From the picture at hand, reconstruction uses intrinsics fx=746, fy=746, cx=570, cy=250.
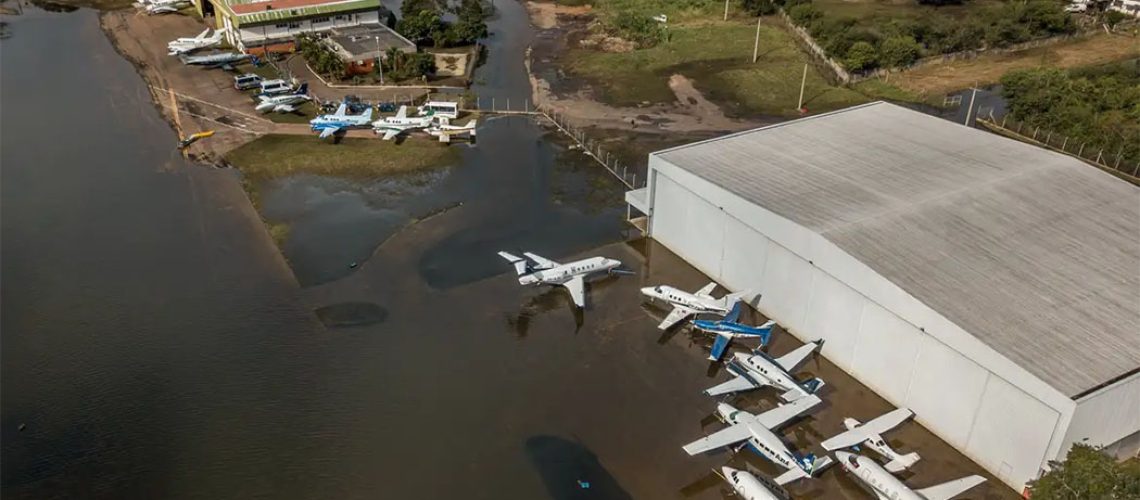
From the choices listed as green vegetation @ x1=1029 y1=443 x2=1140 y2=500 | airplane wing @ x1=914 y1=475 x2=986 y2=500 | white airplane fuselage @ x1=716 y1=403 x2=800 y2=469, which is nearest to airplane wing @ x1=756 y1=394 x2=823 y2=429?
white airplane fuselage @ x1=716 y1=403 x2=800 y2=469

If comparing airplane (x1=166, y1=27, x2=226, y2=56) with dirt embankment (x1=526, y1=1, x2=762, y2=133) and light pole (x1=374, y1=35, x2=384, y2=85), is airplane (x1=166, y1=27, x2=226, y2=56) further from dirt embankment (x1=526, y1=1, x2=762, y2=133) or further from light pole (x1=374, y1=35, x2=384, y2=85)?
dirt embankment (x1=526, y1=1, x2=762, y2=133)

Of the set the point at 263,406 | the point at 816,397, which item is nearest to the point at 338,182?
the point at 263,406

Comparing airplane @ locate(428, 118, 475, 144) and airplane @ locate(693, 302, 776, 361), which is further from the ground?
airplane @ locate(428, 118, 475, 144)

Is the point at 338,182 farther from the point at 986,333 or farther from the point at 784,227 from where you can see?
the point at 986,333

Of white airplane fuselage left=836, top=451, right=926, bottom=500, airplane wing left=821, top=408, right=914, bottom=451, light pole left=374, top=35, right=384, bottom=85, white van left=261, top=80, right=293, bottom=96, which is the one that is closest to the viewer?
white airplane fuselage left=836, top=451, right=926, bottom=500

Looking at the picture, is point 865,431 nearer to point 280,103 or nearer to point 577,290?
point 577,290

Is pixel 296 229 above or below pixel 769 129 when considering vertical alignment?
below
